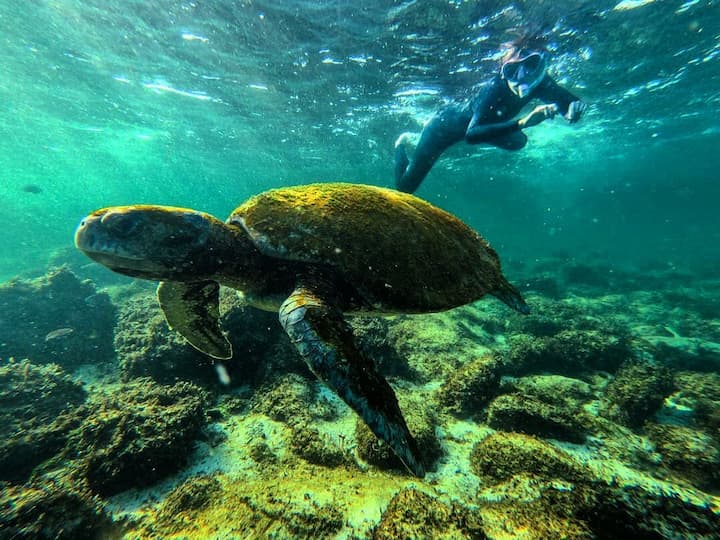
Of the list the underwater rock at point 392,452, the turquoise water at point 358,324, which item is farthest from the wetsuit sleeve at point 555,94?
the underwater rock at point 392,452

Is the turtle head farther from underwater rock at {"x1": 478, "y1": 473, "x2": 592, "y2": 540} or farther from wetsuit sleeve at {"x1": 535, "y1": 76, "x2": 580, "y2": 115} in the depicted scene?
wetsuit sleeve at {"x1": 535, "y1": 76, "x2": 580, "y2": 115}

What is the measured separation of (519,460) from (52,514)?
173 inches

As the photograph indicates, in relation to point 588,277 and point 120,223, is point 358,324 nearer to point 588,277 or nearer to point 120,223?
Answer: point 120,223

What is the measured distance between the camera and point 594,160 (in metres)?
37.0

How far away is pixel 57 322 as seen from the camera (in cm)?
852

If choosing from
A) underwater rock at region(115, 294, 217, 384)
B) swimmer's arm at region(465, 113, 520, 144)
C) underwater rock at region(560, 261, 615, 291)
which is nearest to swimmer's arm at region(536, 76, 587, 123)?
swimmer's arm at region(465, 113, 520, 144)

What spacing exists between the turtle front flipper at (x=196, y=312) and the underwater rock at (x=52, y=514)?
1.60 m

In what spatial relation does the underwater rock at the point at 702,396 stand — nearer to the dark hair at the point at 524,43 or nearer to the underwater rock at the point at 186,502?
the underwater rock at the point at 186,502

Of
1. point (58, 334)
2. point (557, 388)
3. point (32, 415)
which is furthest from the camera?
point (58, 334)

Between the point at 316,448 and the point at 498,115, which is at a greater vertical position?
the point at 498,115

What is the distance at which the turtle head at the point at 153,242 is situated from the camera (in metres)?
2.56

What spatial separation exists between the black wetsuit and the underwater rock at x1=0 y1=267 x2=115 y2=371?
940cm

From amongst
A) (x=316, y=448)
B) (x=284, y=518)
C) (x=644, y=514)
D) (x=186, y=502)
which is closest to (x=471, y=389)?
(x=644, y=514)

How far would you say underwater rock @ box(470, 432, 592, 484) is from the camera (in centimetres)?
288
